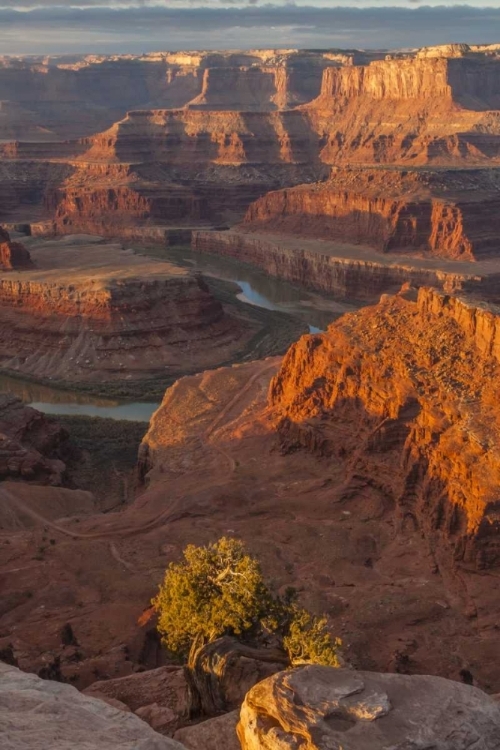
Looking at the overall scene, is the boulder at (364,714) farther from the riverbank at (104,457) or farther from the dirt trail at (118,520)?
the riverbank at (104,457)

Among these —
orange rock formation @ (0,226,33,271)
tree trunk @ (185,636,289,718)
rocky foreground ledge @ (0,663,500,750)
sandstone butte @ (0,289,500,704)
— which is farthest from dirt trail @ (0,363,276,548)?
orange rock formation @ (0,226,33,271)

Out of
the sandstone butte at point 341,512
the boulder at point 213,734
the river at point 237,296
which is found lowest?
the river at point 237,296

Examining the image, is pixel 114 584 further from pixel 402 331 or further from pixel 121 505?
pixel 402 331

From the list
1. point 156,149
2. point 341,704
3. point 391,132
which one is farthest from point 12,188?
point 341,704

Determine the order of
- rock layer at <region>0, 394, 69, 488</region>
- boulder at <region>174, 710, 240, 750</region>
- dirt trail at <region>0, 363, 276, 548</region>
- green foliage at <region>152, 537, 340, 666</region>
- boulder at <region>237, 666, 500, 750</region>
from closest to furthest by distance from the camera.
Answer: boulder at <region>237, 666, 500, 750</region> < boulder at <region>174, 710, 240, 750</region> < green foliage at <region>152, 537, 340, 666</region> < dirt trail at <region>0, 363, 276, 548</region> < rock layer at <region>0, 394, 69, 488</region>

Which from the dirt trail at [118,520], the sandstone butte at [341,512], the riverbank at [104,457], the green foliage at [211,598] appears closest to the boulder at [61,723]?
the green foliage at [211,598]

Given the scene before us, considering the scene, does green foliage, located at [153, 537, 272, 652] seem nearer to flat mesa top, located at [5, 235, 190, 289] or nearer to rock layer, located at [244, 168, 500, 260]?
flat mesa top, located at [5, 235, 190, 289]

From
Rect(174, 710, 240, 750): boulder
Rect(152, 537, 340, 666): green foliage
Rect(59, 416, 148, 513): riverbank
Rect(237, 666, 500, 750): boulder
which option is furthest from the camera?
Rect(59, 416, 148, 513): riverbank
